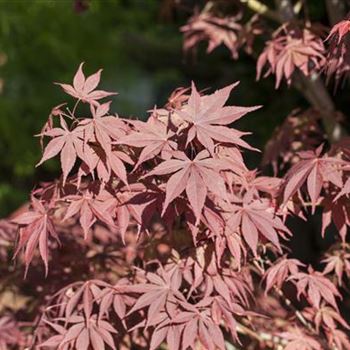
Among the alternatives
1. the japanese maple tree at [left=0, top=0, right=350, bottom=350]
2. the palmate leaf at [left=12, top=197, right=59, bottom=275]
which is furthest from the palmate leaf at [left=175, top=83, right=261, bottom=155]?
the palmate leaf at [left=12, top=197, right=59, bottom=275]

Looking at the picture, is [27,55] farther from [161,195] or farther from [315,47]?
[161,195]

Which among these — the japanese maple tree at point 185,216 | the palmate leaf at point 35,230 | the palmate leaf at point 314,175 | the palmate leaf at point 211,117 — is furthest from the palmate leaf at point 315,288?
the palmate leaf at point 35,230

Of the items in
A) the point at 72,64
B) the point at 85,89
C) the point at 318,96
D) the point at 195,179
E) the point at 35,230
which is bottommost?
the point at 72,64

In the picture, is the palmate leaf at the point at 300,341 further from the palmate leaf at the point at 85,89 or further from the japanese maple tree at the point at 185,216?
the palmate leaf at the point at 85,89

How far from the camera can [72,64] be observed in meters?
5.53

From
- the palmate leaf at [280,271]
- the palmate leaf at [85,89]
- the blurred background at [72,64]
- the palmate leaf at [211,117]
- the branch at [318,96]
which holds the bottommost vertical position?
the blurred background at [72,64]

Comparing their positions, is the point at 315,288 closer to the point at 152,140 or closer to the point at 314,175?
the point at 314,175

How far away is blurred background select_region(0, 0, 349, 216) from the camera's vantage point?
5109mm

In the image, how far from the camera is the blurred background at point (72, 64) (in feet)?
16.8

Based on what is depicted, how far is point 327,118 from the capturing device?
2541 millimetres

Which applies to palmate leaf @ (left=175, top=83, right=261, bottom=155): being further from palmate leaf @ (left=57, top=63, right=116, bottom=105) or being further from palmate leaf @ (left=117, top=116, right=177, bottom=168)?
palmate leaf @ (left=57, top=63, right=116, bottom=105)

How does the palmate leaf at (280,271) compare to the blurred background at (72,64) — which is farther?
the blurred background at (72,64)

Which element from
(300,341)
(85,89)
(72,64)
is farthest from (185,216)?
(72,64)

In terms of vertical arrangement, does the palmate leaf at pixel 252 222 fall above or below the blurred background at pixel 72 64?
above
